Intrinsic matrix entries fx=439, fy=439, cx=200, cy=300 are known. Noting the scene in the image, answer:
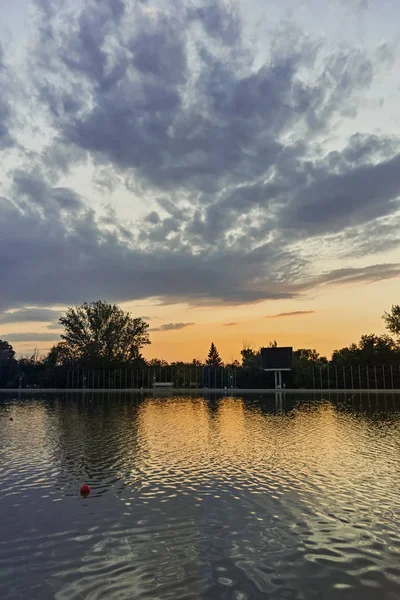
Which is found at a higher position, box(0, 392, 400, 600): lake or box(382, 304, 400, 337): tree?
box(382, 304, 400, 337): tree

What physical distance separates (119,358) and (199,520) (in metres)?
69.7

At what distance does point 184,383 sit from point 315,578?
68.1 m

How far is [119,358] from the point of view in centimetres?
7612

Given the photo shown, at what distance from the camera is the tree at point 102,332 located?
7594 centimetres

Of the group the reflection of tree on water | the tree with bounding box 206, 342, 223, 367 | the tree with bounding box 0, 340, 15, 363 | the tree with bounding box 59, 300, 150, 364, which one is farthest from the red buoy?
the tree with bounding box 206, 342, 223, 367

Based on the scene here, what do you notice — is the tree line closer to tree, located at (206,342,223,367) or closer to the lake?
tree, located at (206,342,223,367)

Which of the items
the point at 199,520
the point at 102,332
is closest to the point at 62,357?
the point at 102,332

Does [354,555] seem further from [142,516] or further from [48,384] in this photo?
[48,384]

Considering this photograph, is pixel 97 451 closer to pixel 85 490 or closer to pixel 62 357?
pixel 85 490

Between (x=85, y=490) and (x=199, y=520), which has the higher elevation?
(x=85, y=490)

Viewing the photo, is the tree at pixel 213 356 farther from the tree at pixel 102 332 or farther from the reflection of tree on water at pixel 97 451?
the reflection of tree on water at pixel 97 451

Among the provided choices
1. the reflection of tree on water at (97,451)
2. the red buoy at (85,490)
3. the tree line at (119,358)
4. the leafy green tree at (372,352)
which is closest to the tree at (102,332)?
the tree line at (119,358)

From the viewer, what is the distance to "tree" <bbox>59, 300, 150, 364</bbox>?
75938 millimetres

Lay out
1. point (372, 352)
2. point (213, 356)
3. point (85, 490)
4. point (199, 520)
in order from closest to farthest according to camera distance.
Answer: point (199, 520)
point (85, 490)
point (372, 352)
point (213, 356)
